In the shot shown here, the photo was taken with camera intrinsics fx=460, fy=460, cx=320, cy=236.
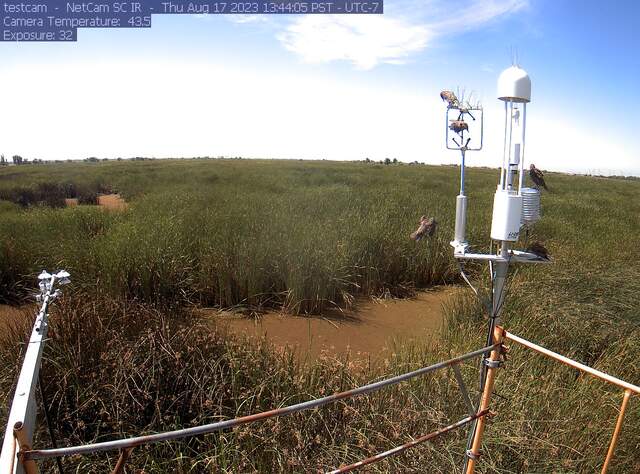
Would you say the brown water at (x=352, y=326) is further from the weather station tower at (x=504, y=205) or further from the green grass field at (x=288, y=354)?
the weather station tower at (x=504, y=205)

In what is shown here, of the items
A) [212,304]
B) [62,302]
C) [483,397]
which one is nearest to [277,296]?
[212,304]

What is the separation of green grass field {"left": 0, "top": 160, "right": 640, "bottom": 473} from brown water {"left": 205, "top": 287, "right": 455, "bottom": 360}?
249 millimetres

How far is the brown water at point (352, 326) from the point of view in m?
4.70

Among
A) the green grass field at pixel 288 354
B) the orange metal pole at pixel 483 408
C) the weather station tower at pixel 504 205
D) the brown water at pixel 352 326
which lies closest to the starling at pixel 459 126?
the weather station tower at pixel 504 205

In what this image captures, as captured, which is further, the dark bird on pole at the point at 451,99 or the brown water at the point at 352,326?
the brown water at the point at 352,326

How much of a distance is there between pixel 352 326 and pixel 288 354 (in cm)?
222

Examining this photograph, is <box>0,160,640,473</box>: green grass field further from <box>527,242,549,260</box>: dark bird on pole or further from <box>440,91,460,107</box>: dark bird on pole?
<box>440,91,460,107</box>: dark bird on pole

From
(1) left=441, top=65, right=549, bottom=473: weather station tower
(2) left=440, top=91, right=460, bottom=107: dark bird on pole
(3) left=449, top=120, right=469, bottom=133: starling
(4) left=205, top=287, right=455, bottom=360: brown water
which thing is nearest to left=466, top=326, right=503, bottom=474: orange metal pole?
(1) left=441, top=65, right=549, bottom=473: weather station tower

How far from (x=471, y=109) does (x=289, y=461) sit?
1.83 metres

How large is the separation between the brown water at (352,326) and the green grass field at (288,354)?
9.8 inches

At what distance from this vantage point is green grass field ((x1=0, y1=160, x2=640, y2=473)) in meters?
2.43

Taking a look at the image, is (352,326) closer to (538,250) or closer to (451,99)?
(538,250)

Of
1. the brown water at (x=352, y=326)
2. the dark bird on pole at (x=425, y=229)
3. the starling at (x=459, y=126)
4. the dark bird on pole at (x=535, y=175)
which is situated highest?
the starling at (x=459, y=126)

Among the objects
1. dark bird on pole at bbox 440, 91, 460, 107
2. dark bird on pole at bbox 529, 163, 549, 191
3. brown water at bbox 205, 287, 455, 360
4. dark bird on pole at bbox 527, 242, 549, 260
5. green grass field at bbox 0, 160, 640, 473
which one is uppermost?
dark bird on pole at bbox 440, 91, 460, 107
